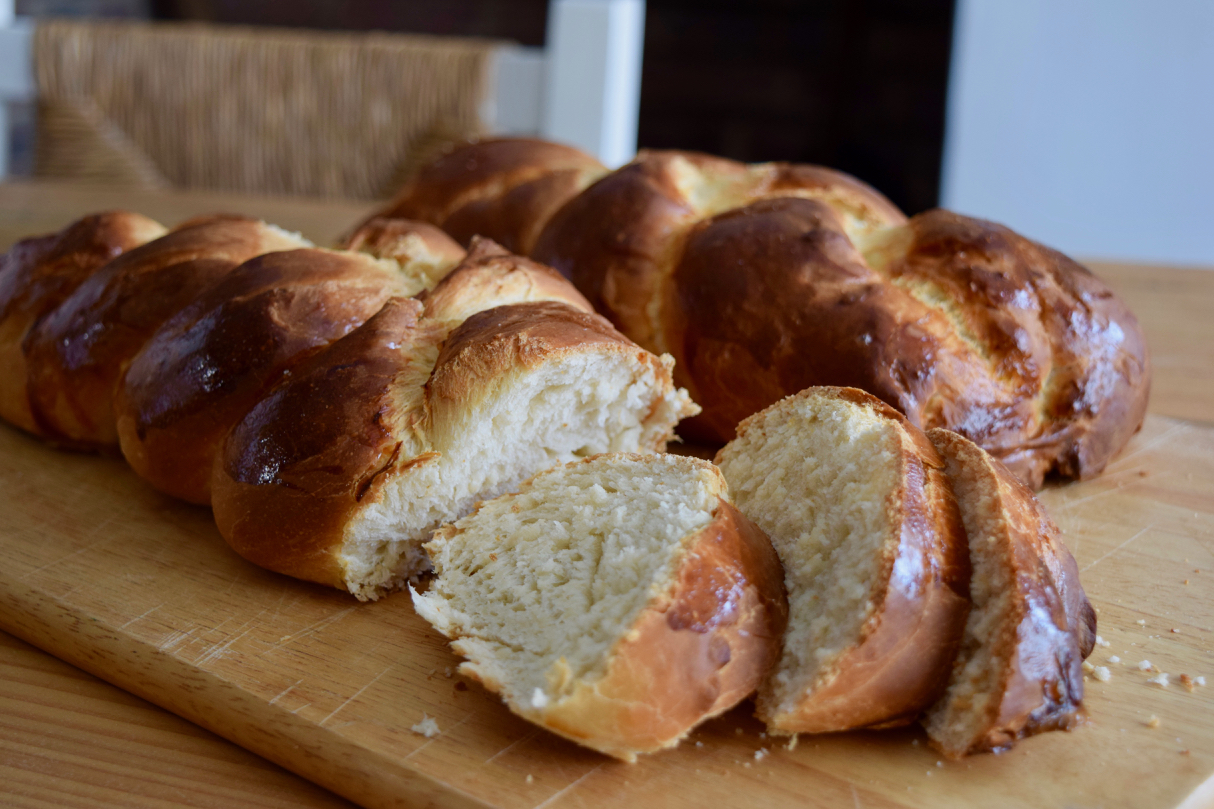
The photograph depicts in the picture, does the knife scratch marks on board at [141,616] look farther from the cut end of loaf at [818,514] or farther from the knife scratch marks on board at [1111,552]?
the knife scratch marks on board at [1111,552]

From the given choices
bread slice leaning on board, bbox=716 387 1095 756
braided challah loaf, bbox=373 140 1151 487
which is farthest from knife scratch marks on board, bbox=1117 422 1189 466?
bread slice leaning on board, bbox=716 387 1095 756

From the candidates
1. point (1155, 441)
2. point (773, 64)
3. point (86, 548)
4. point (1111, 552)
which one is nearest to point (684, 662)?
point (1111, 552)

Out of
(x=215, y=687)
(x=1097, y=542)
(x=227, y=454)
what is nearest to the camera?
(x=215, y=687)

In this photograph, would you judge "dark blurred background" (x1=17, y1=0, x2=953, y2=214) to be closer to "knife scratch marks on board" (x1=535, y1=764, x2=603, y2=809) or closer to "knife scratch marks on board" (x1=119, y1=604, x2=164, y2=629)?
"knife scratch marks on board" (x1=119, y1=604, x2=164, y2=629)

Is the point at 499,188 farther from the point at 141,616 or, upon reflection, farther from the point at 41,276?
the point at 141,616

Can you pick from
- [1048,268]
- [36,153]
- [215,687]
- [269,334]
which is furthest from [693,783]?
[36,153]

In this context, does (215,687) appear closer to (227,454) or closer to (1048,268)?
(227,454)

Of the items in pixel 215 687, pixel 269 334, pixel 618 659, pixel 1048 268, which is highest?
pixel 1048 268
